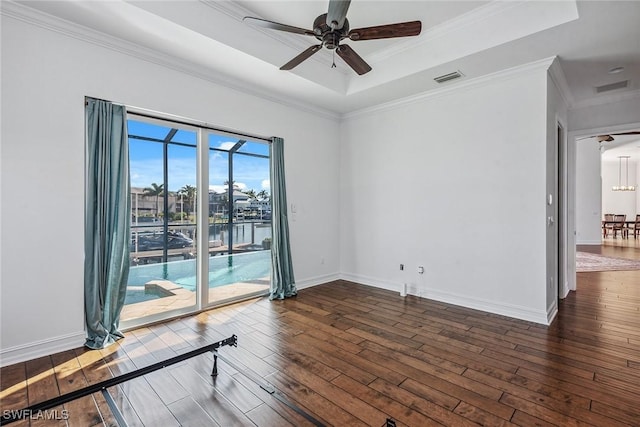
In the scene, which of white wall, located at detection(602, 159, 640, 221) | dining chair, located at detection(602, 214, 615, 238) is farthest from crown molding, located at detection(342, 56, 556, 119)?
white wall, located at detection(602, 159, 640, 221)

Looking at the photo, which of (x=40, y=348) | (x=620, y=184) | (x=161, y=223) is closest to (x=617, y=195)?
(x=620, y=184)

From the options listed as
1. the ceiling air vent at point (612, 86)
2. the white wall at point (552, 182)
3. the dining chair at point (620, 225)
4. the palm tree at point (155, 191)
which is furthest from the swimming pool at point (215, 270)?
the dining chair at point (620, 225)

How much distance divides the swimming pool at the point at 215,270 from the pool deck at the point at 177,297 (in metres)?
0.06

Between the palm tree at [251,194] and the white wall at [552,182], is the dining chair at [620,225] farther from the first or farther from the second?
the palm tree at [251,194]

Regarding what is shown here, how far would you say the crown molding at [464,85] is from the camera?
356cm

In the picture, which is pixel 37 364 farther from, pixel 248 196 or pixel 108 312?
pixel 248 196

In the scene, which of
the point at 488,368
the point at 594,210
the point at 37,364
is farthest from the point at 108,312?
the point at 594,210

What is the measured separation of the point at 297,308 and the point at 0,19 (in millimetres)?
4031

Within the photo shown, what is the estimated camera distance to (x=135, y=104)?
10.9 feet

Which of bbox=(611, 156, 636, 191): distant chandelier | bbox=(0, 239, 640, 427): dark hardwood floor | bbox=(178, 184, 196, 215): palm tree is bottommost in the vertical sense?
bbox=(0, 239, 640, 427): dark hardwood floor

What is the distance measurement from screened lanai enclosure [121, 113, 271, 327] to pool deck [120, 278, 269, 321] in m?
0.01

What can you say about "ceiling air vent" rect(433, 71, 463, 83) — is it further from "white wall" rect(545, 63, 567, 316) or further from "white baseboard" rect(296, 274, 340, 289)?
"white baseboard" rect(296, 274, 340, 289)

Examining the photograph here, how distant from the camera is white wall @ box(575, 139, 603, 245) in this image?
10070 mm

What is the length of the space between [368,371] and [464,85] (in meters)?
3.72
